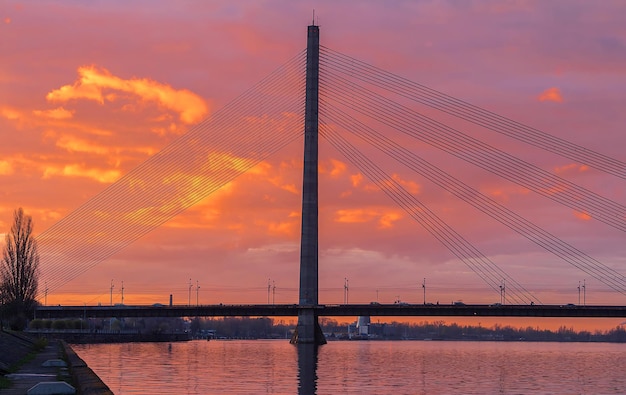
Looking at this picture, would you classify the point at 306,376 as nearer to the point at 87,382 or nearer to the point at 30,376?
the point at 30,376

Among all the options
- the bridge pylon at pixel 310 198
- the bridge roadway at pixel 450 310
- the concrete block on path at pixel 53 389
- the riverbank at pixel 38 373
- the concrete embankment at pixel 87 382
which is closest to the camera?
the concrete block on path at pixel 53 389

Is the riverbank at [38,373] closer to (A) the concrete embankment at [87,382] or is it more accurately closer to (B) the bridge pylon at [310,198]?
(A) the concrete embankment at [87,382]

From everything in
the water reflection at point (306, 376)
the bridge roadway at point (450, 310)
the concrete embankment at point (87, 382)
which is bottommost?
the water reflection at point (306, 376)

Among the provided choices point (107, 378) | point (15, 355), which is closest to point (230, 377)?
point (107, 378)

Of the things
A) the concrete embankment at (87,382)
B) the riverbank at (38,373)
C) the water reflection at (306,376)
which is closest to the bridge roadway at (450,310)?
the water reflection at (306,376)

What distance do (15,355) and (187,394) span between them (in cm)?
1792

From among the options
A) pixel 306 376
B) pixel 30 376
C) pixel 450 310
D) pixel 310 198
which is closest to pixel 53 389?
pixel 30 376

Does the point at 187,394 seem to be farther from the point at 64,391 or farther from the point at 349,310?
the point at 349,310

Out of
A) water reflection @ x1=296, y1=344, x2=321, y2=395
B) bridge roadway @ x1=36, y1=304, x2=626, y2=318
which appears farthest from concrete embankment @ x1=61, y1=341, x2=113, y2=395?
bridge roadway @ x1=36, y1=304, x2=626, y2=318

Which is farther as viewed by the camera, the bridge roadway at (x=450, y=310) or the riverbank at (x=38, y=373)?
the bridge roadway at (x=450, y=310)

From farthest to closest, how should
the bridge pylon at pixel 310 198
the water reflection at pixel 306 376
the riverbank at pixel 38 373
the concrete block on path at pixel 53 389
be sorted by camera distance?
1. the bridge pylon at pixel 310 198
2. the water reflection at pixel 306 376
3. the riverbank at pixel 38 373
4. the concrete block on path at pixel 53 389

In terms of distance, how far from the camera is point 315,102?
13788 centimetres

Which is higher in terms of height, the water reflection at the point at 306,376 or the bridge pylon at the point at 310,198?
the bridge pylon at the point at 310,198

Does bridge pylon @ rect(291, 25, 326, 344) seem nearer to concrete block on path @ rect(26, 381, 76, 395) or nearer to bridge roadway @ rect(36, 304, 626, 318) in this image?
bridge roadway @ rect(36, 304, 626, 318)
